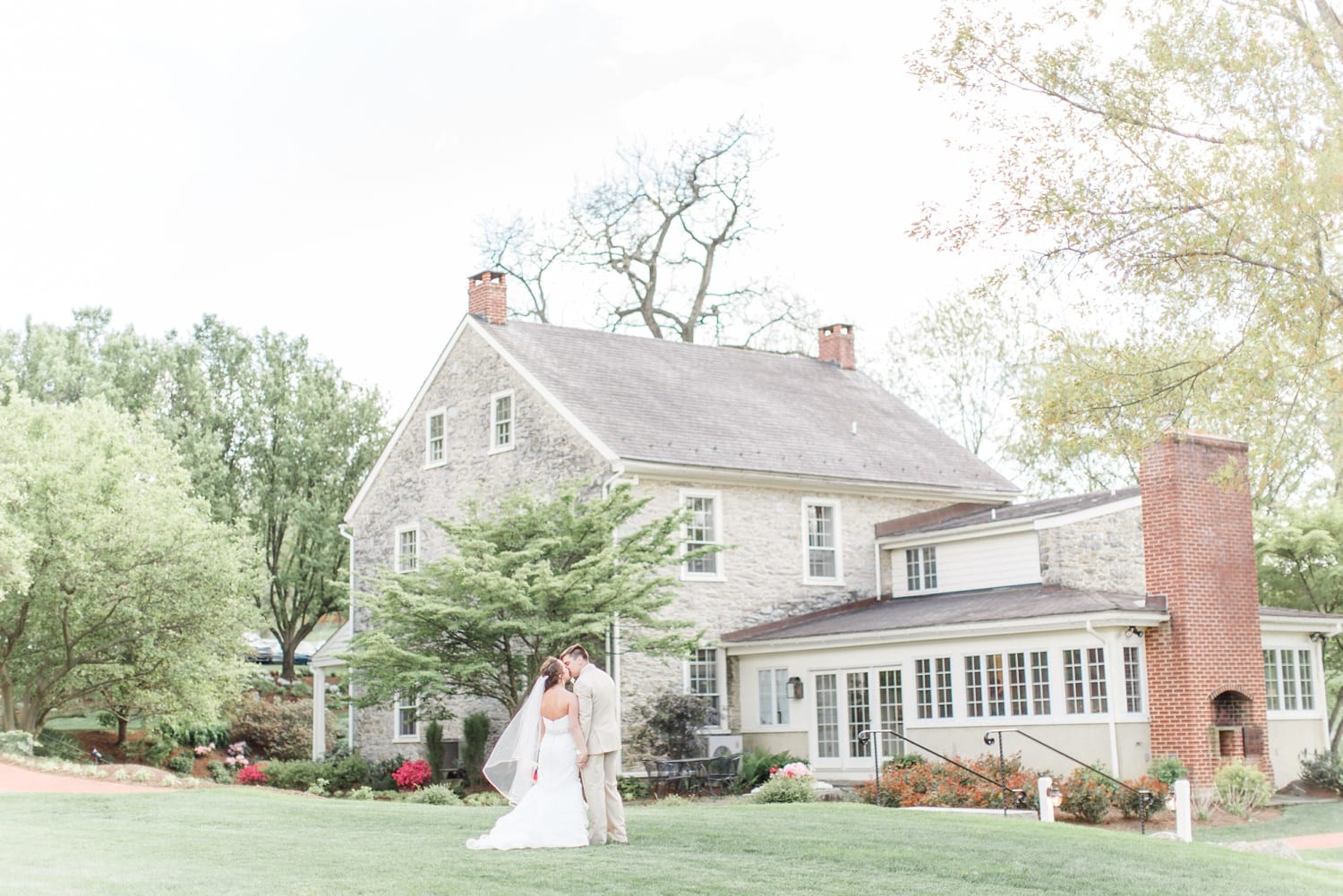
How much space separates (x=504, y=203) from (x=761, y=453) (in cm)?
1979

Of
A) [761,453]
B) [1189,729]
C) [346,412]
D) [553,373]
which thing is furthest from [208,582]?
[1189,729]

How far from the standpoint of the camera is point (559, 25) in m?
22.8

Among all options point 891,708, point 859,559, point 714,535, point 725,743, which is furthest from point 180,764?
point 891,708

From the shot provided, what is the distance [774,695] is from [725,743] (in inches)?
45.4

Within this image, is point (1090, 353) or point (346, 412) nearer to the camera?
point (1090, 353)

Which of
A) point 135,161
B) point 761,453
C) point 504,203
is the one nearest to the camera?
point 135,161

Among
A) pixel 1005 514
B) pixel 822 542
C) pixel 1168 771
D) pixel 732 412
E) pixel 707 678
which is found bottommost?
pixel 1168 771

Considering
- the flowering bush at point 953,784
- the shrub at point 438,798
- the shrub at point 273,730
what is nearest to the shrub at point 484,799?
the shrub at point 438,798

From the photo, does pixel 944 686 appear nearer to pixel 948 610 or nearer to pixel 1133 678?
pixel 948 610

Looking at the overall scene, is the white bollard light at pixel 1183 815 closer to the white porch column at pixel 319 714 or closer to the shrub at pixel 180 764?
the white porch column at pixel 319 714

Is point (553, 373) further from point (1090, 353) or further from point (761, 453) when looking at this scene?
point (1090, 353)

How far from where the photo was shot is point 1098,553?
22.6 meters

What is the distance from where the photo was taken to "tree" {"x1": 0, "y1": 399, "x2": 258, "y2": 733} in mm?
25031

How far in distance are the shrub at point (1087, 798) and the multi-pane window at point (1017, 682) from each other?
227 centimetres
